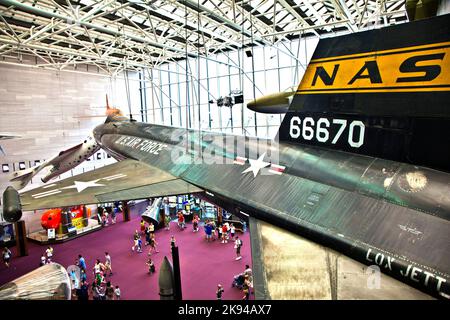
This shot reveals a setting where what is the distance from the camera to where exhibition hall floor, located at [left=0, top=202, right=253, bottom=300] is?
10516 millimetres

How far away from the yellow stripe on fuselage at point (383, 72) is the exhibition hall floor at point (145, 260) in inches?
306

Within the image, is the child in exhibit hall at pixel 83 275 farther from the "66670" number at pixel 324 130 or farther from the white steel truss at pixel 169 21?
the "66670" number at pixel 324 130

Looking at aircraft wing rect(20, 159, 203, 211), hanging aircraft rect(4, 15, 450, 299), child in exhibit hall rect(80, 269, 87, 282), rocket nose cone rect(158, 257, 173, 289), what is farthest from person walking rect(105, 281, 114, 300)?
rocket nose cone rect(158, 257, 173, 289)

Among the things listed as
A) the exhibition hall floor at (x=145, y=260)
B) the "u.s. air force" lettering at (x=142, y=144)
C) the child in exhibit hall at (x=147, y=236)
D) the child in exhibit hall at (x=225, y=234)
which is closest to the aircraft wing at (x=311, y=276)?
the "u.s. air force" lettering at (x=142, y=144)

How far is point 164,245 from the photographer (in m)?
15.0

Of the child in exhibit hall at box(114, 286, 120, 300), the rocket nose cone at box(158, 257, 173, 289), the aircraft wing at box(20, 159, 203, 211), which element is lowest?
the child in exhibit hall at box(114, 286, 120, 300)

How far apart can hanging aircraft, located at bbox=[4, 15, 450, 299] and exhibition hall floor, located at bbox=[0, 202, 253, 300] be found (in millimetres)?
5686

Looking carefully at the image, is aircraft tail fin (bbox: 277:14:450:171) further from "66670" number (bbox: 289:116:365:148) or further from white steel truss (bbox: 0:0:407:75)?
white steel truss (bbox: 0:0:407:75)

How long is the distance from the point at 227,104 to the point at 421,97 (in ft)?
48.3

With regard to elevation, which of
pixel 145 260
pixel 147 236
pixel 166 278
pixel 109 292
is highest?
pixel 166 278

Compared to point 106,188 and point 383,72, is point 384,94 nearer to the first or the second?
point 383,72

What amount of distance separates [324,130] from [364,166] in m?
0.92

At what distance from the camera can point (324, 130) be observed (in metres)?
4.88

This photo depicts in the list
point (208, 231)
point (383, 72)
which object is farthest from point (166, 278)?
point (208, 231)
